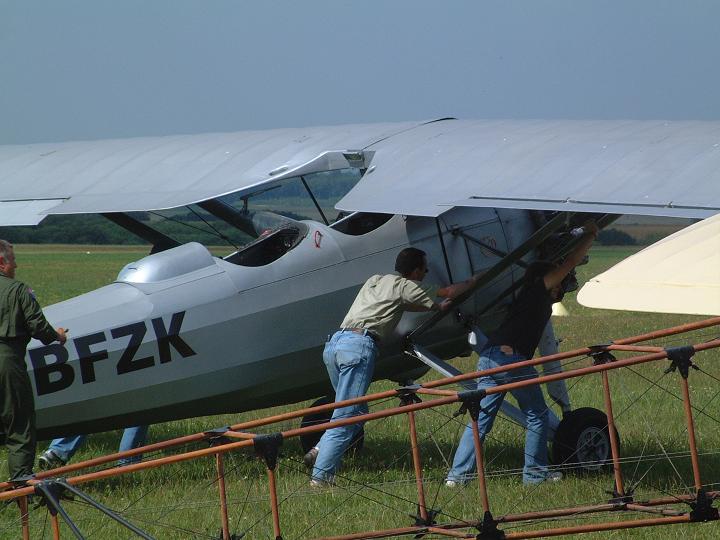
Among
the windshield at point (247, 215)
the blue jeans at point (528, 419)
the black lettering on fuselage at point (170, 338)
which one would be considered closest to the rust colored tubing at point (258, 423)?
the blue jeans at point (528, 419)

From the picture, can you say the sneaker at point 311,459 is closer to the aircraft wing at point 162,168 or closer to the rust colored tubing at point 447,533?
the aircraft wing at point 162,168

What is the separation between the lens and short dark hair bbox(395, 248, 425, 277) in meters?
9.12

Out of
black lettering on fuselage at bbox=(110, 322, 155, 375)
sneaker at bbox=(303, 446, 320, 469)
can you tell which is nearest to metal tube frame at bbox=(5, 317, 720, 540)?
black lettering on fuselage at bbox=(110, 322, 155, 375)

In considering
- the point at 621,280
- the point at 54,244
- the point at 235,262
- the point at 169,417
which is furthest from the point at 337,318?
the point at 54,244

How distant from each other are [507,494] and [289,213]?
9.86ft

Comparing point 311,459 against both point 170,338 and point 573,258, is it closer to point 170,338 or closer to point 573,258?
point 170,338

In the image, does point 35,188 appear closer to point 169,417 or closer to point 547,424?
point 169,417

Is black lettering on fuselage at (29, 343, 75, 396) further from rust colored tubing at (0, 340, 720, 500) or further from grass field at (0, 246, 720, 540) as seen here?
rust colored tubing at (0, 340, 720, 500)

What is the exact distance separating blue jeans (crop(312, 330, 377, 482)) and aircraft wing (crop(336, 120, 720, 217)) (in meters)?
1.07

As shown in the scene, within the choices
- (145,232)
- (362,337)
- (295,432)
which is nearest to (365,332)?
(362,337)

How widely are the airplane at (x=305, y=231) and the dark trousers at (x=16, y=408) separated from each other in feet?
0.81

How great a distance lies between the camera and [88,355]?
28.1 ft

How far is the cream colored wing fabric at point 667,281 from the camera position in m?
5.65

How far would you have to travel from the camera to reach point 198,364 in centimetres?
889
